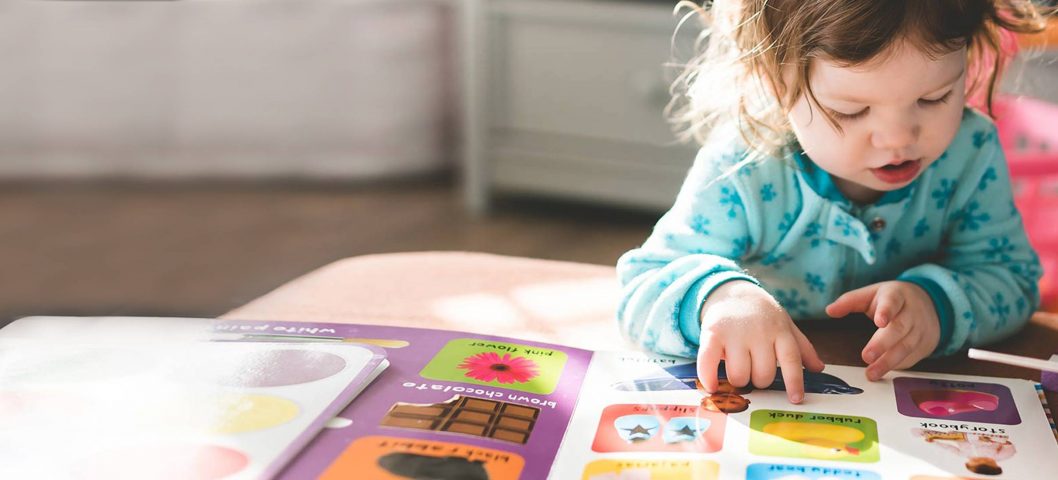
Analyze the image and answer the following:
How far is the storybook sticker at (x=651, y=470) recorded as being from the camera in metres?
0.41

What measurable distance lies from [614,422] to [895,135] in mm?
222

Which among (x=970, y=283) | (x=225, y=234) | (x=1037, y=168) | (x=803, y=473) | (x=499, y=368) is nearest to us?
(x=803, y=473)

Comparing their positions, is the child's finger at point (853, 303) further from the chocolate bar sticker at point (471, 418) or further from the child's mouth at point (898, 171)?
the chocolate bar sticker at point (471, 418)

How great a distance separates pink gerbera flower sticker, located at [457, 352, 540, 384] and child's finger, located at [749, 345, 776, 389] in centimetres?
10

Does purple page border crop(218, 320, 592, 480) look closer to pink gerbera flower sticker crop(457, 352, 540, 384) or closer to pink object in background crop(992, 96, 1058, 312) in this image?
pink gerbera flower sticker crop(457, 352, 540, 384)

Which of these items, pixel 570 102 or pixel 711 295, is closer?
pixel 711 295

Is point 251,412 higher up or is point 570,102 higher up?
point 570,102

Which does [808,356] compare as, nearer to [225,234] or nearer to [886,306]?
[886,306]

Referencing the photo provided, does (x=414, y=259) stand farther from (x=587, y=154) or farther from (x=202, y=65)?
(x=202, y=65)

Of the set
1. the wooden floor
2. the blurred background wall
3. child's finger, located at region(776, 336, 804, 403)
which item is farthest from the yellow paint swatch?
the blurred background wall

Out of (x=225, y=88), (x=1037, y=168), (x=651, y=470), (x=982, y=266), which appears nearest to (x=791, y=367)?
(x=651, y=470)

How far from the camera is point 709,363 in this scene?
0.52m

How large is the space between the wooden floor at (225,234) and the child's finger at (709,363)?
1.31m

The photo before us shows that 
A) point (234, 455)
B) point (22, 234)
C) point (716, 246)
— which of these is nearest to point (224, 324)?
point (234, 455)
